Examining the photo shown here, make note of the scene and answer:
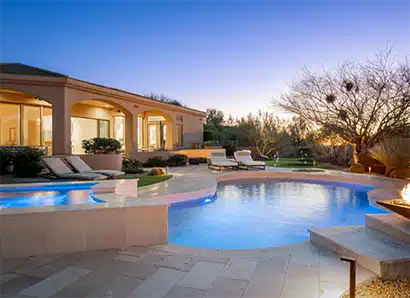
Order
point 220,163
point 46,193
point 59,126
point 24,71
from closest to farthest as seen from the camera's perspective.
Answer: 1. point 46,193
2. point 59,126
3. point 24,71
4. point 220,163

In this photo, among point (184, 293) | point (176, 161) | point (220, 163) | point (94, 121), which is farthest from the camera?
point (94, 121)

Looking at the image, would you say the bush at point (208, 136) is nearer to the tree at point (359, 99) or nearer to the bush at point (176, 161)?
the bush at point (176, 161)

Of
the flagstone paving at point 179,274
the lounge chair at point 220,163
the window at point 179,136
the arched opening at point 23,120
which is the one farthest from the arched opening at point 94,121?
the flagstone paving at point 179,274

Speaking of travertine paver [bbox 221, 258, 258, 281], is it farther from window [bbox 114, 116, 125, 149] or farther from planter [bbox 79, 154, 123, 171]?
window [bbox 114, 116, 125, 149]

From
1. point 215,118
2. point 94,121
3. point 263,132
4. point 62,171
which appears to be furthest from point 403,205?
point 215,118

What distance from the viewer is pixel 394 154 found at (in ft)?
41.6

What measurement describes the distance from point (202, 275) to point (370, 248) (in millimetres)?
1917

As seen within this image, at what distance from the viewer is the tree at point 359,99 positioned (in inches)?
579

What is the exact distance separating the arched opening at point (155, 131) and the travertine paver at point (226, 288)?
18106mm

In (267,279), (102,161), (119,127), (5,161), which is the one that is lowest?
(267,279)

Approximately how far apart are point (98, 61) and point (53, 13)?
247 inches

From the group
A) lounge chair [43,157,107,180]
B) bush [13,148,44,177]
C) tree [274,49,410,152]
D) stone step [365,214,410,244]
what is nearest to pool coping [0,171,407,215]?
lounge chair [43,157,107,180]

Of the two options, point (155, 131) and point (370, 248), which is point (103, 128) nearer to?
point (155, 131)

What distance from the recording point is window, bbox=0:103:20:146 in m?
13.5
